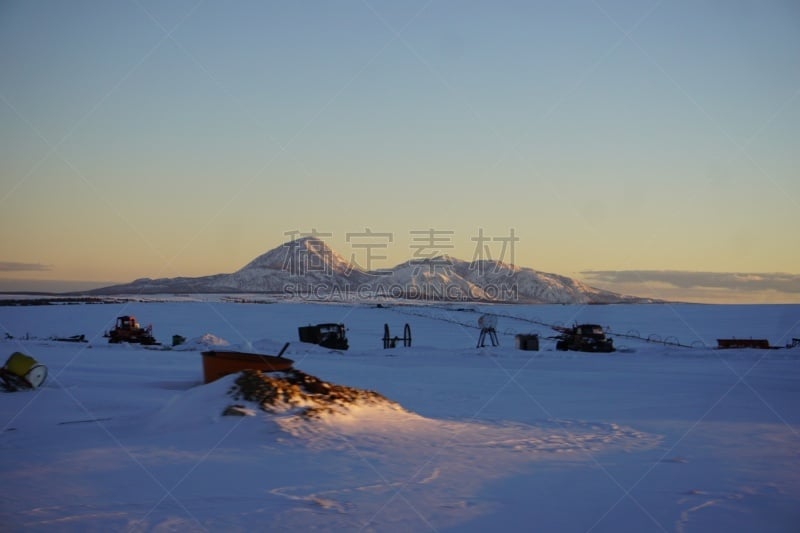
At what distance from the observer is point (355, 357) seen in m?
28.3

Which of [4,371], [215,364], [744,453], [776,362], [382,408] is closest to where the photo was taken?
[744,453]

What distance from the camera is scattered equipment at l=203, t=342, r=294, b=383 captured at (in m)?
15.1

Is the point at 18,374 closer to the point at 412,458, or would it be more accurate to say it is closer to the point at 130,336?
the point at 412,458

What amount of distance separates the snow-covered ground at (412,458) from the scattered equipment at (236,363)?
3.82 feet

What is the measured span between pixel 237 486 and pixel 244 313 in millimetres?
73352

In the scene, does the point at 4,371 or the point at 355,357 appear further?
the point at 355,357

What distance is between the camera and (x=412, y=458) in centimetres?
986

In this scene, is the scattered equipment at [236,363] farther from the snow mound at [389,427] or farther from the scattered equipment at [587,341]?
the scattered equipment at [587,341]

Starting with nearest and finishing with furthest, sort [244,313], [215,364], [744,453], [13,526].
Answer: [13,526], [744,453], [215,364], [244,313]

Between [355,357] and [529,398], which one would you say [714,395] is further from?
[355,357]

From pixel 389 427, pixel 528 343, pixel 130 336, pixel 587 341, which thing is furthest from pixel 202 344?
pixel 389 427

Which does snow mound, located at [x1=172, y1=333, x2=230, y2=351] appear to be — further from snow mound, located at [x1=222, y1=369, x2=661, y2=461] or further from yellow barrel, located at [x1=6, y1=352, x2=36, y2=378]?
snow mound, located at [x1=222, y1=369, x2=661, y2=461]

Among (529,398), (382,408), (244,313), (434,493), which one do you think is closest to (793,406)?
(529,398)

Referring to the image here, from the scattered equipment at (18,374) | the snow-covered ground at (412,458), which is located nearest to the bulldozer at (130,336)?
the snow-covered ground at (412,458)
